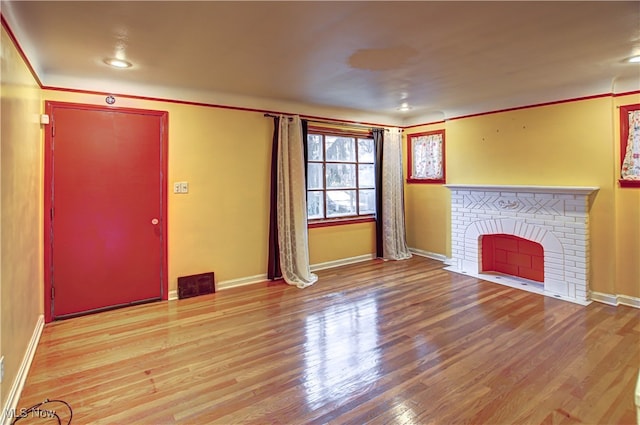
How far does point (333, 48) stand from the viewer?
8.53ft

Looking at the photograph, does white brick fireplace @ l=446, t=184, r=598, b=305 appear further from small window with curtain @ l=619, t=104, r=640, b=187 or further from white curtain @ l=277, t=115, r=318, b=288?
white curtain @ l=277, t=115, r=318, b=288

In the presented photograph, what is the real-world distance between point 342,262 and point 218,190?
2196 mm

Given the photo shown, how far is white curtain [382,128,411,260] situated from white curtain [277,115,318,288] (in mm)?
1551

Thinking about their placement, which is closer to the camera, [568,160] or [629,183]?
[629,183]

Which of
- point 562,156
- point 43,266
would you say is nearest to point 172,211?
point 43,266

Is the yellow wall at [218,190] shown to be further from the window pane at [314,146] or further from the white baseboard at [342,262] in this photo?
the white baseboard at [342,262]

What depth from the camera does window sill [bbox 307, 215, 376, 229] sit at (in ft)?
16.3

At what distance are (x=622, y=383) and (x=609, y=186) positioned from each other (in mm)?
2207

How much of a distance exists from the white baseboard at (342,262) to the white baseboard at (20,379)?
310 cm

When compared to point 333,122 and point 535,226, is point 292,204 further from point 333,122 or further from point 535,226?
point 535,226

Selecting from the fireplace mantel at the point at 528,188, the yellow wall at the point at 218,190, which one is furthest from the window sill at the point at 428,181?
the yellow wall at the point at 218,190

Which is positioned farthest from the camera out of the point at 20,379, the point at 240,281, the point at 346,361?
the point at 240,281

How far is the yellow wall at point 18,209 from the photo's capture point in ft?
6.35

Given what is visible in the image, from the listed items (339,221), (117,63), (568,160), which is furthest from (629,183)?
(117,63)
